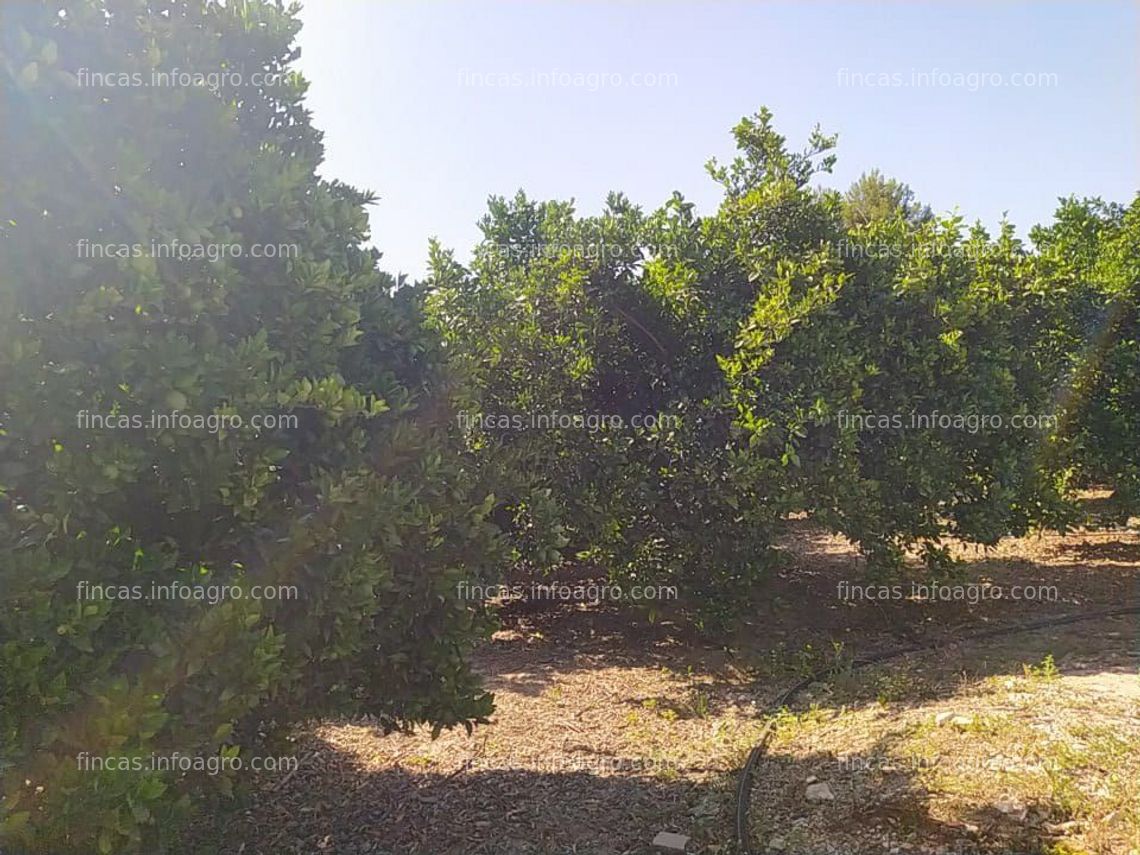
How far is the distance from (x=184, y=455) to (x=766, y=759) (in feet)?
14.9

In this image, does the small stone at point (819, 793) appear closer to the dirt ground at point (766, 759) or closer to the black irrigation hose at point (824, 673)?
the dirt ground at point (766, 759)

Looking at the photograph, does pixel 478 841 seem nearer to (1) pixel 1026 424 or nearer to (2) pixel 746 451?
(2) pixel 746 451

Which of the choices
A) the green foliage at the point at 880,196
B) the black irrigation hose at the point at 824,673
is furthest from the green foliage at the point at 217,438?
the green foliage at the point at 880,196

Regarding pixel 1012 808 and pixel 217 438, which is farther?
pixel 1012 808

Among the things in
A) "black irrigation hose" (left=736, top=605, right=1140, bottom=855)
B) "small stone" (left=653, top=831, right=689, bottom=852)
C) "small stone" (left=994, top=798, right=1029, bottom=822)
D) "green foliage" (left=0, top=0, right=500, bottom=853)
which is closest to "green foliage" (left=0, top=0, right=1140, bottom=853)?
"green foliage" (left=0, top=0, right=500, bottom=853)

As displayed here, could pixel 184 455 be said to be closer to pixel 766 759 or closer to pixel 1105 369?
pixel 766 759

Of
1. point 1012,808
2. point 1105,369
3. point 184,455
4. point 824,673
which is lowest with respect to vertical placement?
point 824,673

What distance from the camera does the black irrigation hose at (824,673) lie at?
16.6ft

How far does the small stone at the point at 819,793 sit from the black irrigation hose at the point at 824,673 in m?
0.38

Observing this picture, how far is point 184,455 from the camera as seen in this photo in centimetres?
→ 383

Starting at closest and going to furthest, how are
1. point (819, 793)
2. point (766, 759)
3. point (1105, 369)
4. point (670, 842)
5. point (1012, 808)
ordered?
point (1012, 808), point (670, 842), point (819, 793), point (766, 759), point (1105, 369)

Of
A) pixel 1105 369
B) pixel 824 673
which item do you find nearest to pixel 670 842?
pixel 824 673

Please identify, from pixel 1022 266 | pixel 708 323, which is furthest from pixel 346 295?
pixel 1022 266

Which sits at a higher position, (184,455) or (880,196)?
(880,196)
